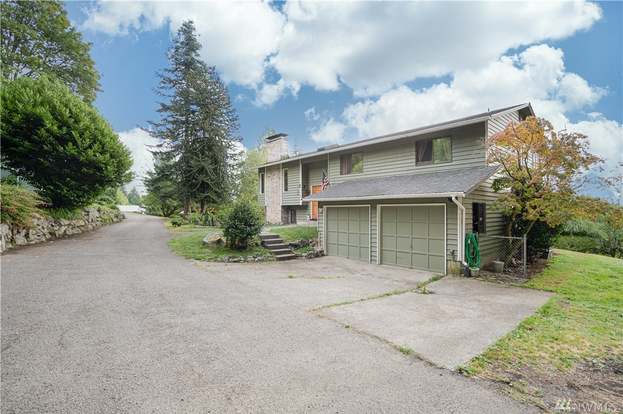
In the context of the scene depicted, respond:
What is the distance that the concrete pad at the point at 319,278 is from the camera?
6.59 metres

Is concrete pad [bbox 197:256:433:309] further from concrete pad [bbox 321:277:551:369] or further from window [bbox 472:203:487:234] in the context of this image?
window [bbox 472:203:487:234]

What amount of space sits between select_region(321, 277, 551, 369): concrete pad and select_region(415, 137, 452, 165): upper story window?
535cm

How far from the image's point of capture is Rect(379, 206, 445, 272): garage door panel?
9414 mm

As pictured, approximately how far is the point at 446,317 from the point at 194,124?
2127cm

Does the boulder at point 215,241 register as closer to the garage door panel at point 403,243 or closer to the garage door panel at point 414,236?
the garage door panel at point 414,236

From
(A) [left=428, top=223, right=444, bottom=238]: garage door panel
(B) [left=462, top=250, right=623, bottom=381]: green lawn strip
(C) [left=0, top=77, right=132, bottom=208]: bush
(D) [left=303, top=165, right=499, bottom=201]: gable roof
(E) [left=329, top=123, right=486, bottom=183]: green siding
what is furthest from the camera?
(C) [left=0, top=77, right=132, bottom=208]: bush

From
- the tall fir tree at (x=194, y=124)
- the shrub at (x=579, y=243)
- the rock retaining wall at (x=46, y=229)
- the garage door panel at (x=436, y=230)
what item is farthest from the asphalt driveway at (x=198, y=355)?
the shrub at (x=579, y=243)

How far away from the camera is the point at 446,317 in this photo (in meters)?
5.25

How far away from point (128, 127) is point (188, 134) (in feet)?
18.0

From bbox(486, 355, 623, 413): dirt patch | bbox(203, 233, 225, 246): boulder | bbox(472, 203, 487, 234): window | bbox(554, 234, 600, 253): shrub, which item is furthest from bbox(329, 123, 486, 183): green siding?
bbox(554, 234, 600, 253): shrub

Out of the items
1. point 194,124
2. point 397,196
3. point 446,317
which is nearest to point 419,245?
point 397,196

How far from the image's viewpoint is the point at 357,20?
1178cm

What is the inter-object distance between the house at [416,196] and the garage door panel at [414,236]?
0.11 ft

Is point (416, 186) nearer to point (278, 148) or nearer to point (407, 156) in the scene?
point (407, 156)
